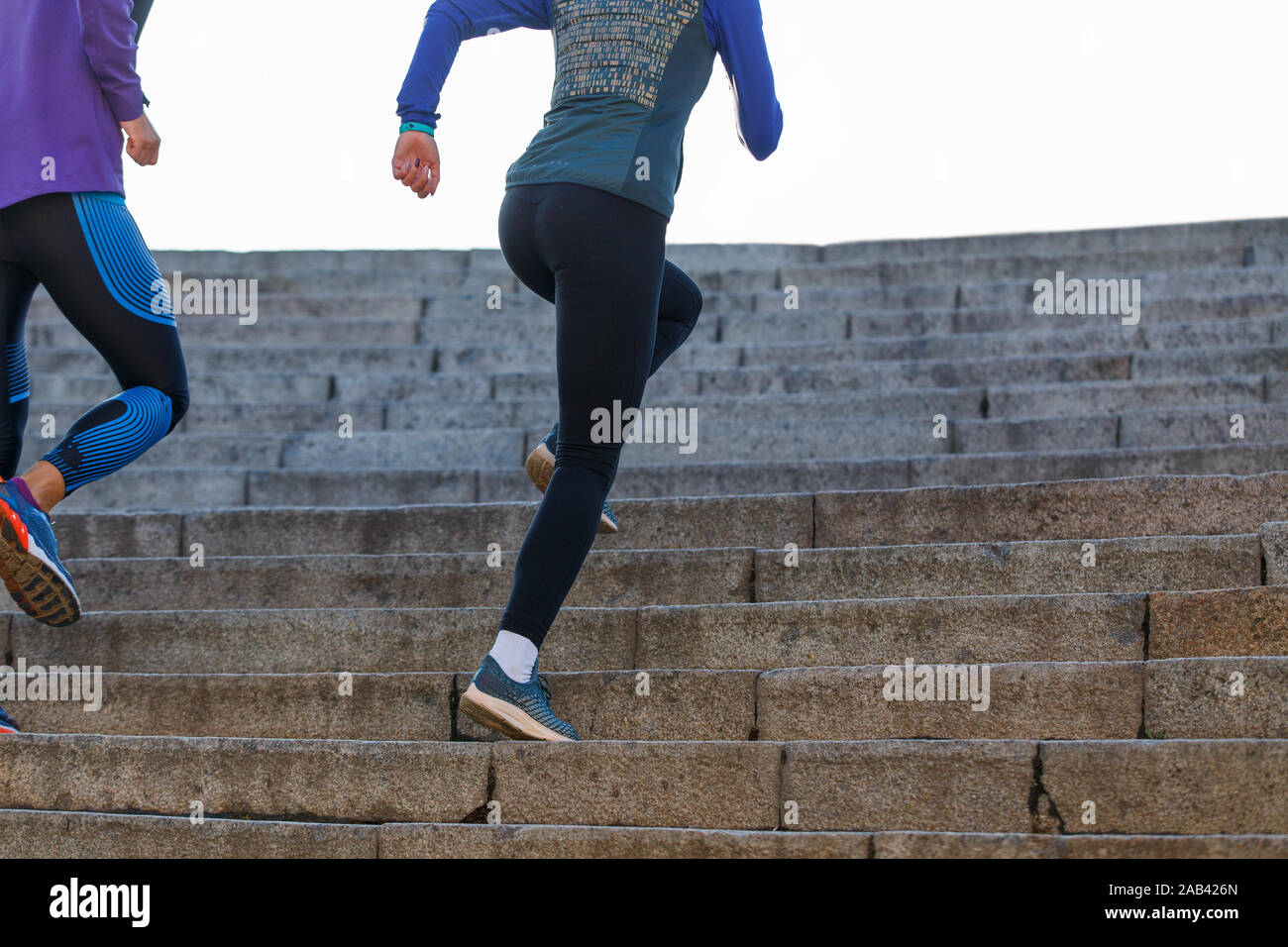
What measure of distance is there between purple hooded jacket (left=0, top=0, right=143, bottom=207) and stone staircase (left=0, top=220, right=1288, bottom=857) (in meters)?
1.29

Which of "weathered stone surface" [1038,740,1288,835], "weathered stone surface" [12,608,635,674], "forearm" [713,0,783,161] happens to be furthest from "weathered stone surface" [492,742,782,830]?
"forearm" [713,0,783,161]

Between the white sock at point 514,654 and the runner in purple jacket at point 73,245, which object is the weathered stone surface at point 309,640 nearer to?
the runner in purple jacket at point 73,245

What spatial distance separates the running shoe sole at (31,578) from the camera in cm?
317

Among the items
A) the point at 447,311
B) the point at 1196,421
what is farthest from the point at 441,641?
the point at 447,311

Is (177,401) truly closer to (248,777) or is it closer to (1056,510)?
(248,777)

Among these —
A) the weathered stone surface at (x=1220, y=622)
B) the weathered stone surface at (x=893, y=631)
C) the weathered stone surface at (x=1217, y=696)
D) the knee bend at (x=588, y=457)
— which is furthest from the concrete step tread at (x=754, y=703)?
the knee bend at (x=588, y=457)

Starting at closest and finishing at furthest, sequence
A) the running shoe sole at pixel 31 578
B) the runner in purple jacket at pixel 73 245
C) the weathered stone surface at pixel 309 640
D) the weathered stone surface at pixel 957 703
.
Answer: the weathered stone surface at pixel 957 703 → the running shoe sole at pixel 31 578 → the runner in purple jacket at pixel 73 245 → the weathered stone surface at pixel 309 640

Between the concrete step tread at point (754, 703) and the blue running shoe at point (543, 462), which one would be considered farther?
the blue running shoe at point (543, 462)

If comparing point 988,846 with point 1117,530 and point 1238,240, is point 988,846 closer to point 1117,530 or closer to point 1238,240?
point 1117,530

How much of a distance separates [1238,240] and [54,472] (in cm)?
678

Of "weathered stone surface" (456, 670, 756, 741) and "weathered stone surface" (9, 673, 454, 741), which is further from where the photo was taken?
"weathered stone surface" (9, 673, 454, 741)

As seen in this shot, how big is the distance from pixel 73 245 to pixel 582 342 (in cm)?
129

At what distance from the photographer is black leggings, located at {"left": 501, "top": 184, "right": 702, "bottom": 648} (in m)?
2.96

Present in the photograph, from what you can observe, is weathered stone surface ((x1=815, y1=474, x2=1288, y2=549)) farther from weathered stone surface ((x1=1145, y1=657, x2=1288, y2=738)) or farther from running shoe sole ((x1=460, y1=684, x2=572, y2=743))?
running shoe sole ((x1=460, y1=684, x2=572, y2=743))
